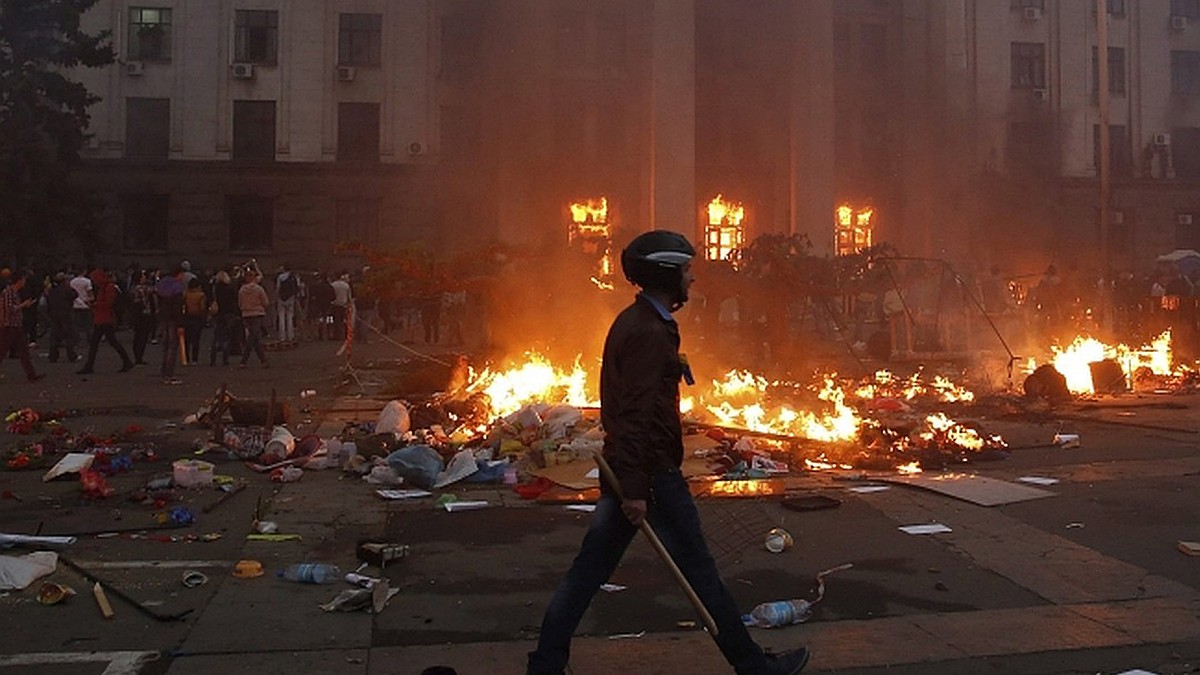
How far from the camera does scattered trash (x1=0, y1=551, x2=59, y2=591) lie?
5035mm

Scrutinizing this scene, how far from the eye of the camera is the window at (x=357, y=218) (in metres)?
34.3

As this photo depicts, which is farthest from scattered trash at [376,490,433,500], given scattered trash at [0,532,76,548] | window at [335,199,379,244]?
window at [335,199,379,244]

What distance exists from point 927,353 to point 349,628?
1422 centimetres

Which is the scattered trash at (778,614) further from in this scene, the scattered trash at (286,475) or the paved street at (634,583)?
the scattered trash at (286,475)

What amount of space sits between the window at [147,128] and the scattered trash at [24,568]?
31872 mm

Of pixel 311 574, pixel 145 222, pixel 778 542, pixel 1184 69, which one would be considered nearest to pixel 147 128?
pixel 145 222

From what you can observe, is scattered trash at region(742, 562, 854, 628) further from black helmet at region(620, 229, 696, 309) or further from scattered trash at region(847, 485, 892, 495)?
scattered trash at region(847, 485, 892, 495)

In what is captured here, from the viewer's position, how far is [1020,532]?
20.7 ft

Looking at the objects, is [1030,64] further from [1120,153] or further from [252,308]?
[252,308]

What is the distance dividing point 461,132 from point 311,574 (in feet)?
82.0

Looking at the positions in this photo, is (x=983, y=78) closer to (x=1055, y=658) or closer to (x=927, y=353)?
(x=927, y=353)

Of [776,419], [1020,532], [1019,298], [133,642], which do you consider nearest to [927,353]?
[1019,298]

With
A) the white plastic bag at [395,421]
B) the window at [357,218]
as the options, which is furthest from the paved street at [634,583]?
the window at [357,218]

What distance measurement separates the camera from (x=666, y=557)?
11.6ft
